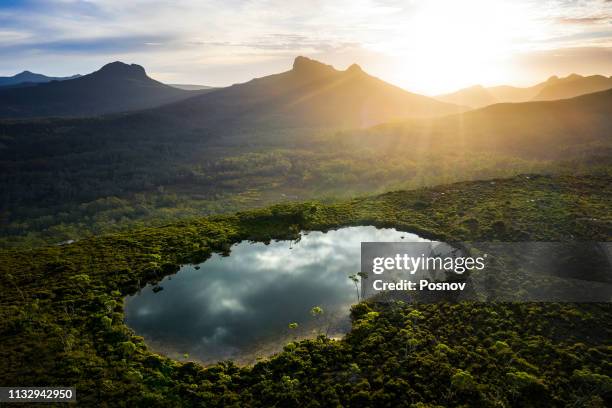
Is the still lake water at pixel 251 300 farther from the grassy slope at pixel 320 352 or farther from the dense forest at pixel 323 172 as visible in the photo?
the dense forest at pixel 323 172

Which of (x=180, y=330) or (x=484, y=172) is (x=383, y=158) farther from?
(x=180, y=330)

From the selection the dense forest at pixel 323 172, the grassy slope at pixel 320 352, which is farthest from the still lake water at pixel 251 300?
the dense forest at pixel 323 172

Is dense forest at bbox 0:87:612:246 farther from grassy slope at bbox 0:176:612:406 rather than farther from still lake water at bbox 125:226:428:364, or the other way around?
grassy slope at bbox 0:176:612:406


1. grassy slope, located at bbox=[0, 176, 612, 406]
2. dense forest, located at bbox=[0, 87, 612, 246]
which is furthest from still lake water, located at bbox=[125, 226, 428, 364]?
dense forest, located at bbox=[0, 87, 612, 246]

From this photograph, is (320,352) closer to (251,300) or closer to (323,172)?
(251,300)

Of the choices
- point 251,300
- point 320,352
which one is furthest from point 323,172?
point 320,352

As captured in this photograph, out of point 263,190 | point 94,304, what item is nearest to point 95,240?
point 94,304
